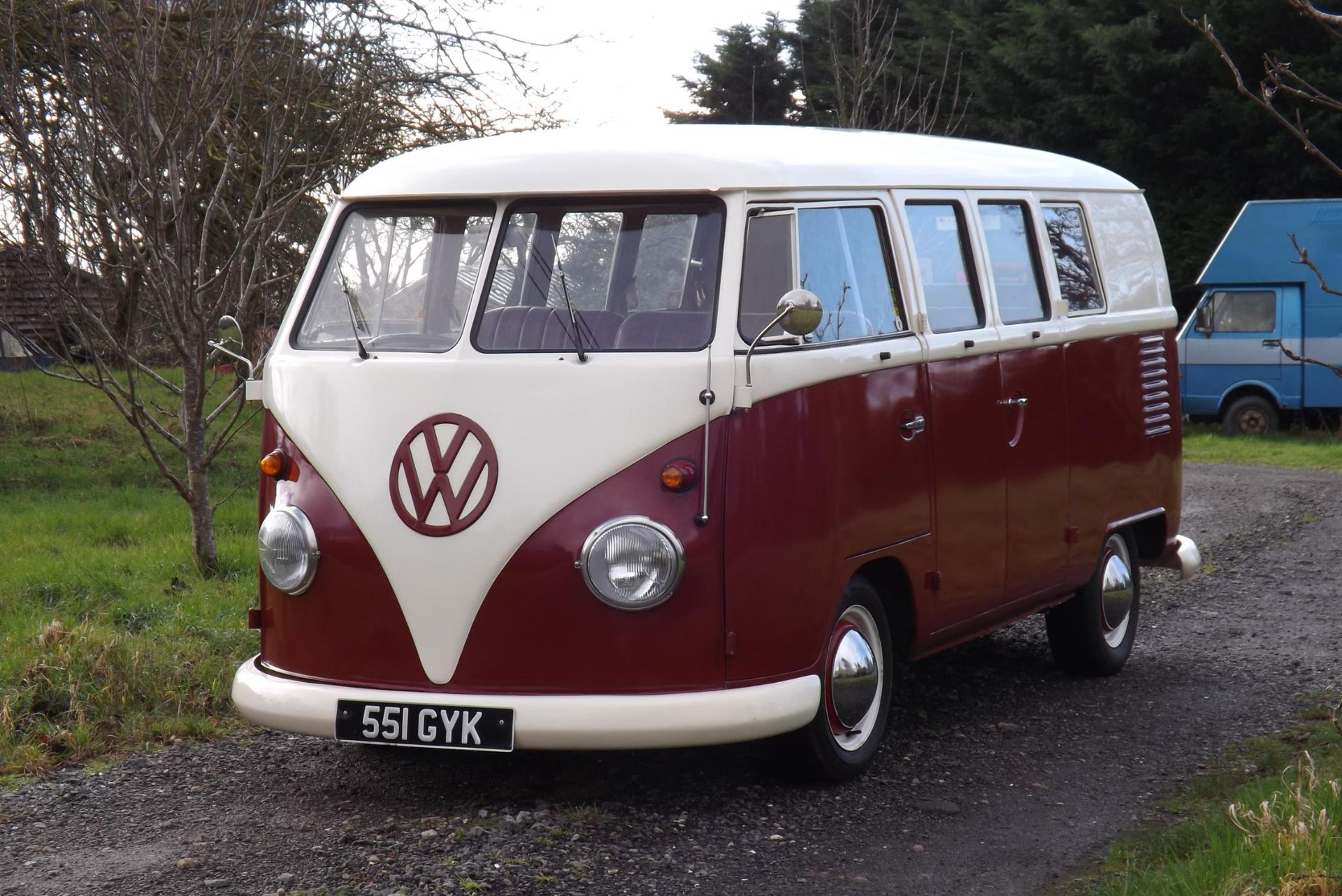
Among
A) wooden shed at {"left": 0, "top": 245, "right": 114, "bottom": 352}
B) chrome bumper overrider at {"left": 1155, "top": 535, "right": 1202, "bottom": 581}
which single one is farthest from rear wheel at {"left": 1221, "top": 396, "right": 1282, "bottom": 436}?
wooden shed at {"left": 0, "top": 245, "right": 114, "bottom": 352}

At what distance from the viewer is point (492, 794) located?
541cm

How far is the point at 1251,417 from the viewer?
70.8 feet

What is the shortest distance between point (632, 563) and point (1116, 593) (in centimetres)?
347

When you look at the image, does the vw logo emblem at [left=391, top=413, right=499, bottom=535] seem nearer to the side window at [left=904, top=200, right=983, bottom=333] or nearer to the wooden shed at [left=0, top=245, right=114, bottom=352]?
the side window at [left=904, top=200, right=983, bottom=333]

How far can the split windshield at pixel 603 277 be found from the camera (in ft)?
17.3

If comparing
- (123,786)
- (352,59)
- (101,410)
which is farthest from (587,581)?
(101,410)

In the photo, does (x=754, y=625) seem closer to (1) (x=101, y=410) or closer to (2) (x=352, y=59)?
(2) (x=352, y=59)

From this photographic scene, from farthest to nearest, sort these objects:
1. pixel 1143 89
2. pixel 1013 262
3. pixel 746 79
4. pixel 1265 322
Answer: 1. pixel 746 79
2. pixel 1143 89
3. pixel 1265 322
4. pixel 1013 262

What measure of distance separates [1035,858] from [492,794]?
1775 mm

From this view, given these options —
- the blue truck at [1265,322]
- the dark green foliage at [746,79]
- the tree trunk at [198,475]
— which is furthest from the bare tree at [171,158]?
the dark green foliage at [746,79]

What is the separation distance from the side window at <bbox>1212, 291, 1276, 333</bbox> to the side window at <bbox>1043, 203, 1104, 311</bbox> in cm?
1452

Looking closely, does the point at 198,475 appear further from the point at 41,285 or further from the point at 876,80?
the point at 876,80

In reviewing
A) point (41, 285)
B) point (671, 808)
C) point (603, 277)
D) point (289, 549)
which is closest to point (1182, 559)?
point (671, 808)

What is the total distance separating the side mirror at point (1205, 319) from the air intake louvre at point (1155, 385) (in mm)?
14265
